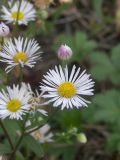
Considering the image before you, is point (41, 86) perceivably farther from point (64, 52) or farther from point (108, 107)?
point (108, 107)

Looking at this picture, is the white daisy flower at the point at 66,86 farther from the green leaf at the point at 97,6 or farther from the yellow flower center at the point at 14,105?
the green leaf at the point at 97,6

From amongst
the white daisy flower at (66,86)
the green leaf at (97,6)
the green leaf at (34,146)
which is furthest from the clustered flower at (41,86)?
the green leaf at (97,6)

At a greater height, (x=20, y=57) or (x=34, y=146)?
(x=20, y=57)

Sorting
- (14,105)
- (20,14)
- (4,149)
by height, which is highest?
(20,14)

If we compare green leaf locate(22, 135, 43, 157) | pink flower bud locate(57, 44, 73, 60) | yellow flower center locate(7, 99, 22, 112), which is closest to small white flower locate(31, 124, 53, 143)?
green leaf locate(22, 135, 43, 157)

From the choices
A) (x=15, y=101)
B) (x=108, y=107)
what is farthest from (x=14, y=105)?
(x=108, y=107)

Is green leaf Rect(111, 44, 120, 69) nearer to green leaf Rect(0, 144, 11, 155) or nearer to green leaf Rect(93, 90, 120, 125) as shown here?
green leaf Rect(93, 90, 120, 125)
